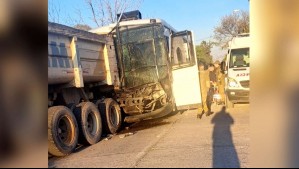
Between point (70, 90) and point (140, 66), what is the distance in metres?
2.21

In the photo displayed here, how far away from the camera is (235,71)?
35.6 feet

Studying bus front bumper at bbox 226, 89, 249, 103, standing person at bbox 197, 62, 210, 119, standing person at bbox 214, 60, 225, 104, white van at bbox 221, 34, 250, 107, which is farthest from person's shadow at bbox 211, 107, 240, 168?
standing person at bbox 214, 60, 225, 104

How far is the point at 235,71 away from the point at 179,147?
594 cm

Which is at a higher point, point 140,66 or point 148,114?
point 140,66

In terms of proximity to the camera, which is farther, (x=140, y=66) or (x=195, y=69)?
(x=140, y=66)

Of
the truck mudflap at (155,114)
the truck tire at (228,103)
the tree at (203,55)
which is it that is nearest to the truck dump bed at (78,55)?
the truck mudflap at (155,114)

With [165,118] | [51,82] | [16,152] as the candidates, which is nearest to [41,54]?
[16,152]

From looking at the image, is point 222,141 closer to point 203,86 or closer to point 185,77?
point 185,77

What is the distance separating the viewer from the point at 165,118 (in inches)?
393

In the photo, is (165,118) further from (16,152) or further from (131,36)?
(16,152)

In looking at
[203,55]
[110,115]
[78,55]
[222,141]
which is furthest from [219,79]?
[222,141]

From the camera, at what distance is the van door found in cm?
851

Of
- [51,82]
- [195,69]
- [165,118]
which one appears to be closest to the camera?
[51,82]

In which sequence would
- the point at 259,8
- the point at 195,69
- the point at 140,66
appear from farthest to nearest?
the point at 140,66 < the point at 195,69 < the point at 259,8
